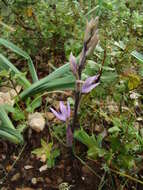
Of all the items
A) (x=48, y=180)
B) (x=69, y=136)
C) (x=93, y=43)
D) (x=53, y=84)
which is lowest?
(x=48, y=180)

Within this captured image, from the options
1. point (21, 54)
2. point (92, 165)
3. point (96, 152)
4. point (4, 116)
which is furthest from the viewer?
point (21, 54)

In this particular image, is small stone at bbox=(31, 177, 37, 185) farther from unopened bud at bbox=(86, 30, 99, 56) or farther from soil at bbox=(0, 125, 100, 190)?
unopened bud at bbox=(86, 30, 99, 56)

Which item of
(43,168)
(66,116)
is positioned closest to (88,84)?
(66,116)

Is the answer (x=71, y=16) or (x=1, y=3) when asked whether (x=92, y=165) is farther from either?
(x=1, y=3)

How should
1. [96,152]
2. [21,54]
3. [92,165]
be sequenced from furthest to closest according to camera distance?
1. [21,54]
2. [92,165]
3. [96,152]

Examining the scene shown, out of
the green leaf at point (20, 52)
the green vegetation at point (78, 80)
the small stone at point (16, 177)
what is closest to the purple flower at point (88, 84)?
the green vegetation at point (78, 80)

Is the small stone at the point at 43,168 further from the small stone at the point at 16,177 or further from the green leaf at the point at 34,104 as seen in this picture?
the green leaf at the point at 34,104

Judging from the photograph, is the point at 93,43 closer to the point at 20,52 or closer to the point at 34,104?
the point at 34,104

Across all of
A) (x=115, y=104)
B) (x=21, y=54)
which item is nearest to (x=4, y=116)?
(x=21, y=54)

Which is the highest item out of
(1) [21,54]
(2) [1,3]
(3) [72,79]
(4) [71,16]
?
(2) [1,3]
